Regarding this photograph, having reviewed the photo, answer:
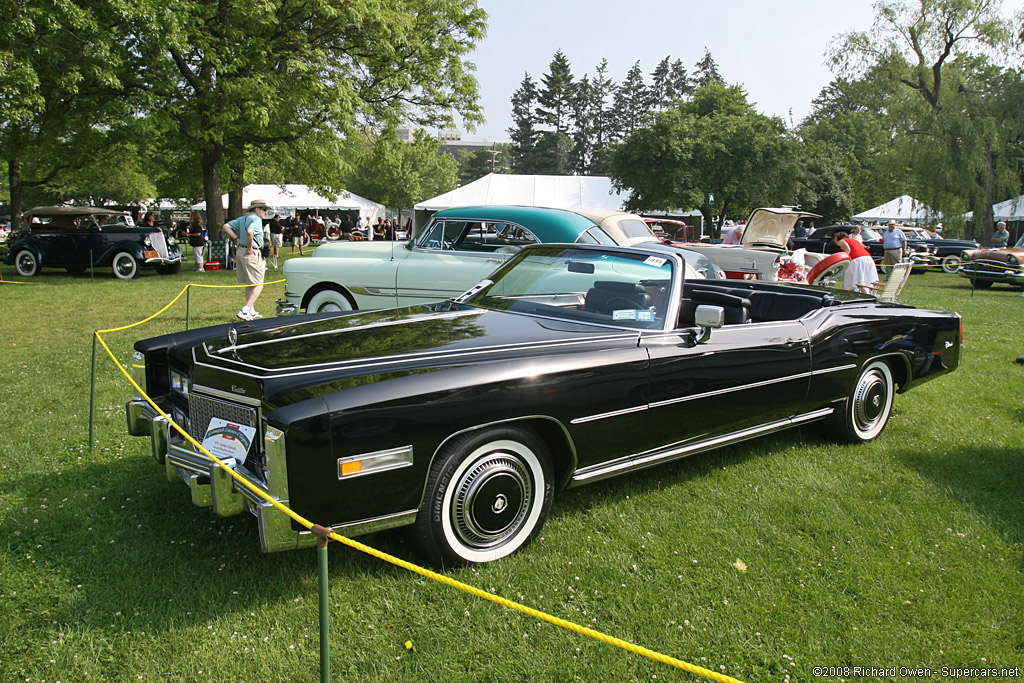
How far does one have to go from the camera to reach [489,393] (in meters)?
3.20

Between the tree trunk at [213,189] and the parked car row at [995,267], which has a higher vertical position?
the tree trunk at [213,189]

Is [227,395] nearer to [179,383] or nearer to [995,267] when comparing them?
[179,383]

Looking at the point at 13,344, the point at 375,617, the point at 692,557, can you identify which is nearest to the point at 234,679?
the point at 375,617

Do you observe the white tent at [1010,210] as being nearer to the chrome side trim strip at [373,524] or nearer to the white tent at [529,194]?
the white tent at [529,194]

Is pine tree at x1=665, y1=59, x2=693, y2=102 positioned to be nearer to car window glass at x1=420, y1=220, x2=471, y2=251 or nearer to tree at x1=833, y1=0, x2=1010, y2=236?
tree at x1=833, y1=0, x2=1010, y2=236

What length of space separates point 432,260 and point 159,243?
1295cm

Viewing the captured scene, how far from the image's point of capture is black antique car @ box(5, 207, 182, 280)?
17.9m

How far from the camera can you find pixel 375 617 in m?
3.00

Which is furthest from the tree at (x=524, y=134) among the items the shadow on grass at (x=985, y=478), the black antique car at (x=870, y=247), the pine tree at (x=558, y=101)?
the shadow on grass at (x=985, y=478)

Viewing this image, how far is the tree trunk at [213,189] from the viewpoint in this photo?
21234mm

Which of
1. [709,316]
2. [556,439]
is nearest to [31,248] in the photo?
[556,439]

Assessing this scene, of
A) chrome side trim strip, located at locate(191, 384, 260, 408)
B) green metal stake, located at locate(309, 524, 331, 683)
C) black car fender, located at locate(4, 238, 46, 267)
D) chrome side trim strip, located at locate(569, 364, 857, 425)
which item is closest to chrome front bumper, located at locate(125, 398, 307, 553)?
chrome side trim strip, located at locate(191, 384, 260, 408)

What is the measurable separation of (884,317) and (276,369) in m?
4.38

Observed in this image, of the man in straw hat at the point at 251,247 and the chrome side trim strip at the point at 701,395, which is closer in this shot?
the chrome side trim strip at the point at 701,395
